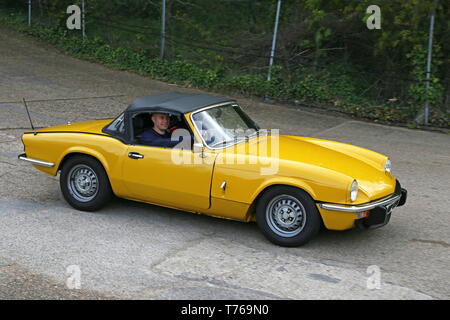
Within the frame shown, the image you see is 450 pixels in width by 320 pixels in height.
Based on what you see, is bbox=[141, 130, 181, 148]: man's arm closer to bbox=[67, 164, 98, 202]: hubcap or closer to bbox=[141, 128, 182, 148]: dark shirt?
bbox=[141, 128, 182, 148]: dark shirt

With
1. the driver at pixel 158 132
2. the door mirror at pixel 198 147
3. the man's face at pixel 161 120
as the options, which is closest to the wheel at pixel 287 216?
the door mirror at pixel 198 147

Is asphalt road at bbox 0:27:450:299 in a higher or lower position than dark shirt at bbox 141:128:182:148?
lower

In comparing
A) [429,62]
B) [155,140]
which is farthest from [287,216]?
[429,62]

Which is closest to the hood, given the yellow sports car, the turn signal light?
the yellow sports car

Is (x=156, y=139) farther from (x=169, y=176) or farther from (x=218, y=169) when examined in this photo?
(x=218, y=169)

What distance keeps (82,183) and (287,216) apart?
7.96ft

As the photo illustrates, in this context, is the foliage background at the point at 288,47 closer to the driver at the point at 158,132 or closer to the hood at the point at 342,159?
the hood at the point at 342,159

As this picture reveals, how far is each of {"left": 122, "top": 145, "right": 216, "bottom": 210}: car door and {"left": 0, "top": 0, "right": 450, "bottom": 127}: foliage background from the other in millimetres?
6530

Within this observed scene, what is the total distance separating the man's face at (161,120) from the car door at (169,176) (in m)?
0.29

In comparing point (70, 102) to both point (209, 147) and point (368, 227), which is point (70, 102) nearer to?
point (209, 147)

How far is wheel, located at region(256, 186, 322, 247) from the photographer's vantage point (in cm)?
601

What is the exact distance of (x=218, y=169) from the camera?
250 inches

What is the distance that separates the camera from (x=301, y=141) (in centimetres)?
723

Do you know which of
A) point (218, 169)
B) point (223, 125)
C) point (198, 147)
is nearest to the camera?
point (218, 169)
